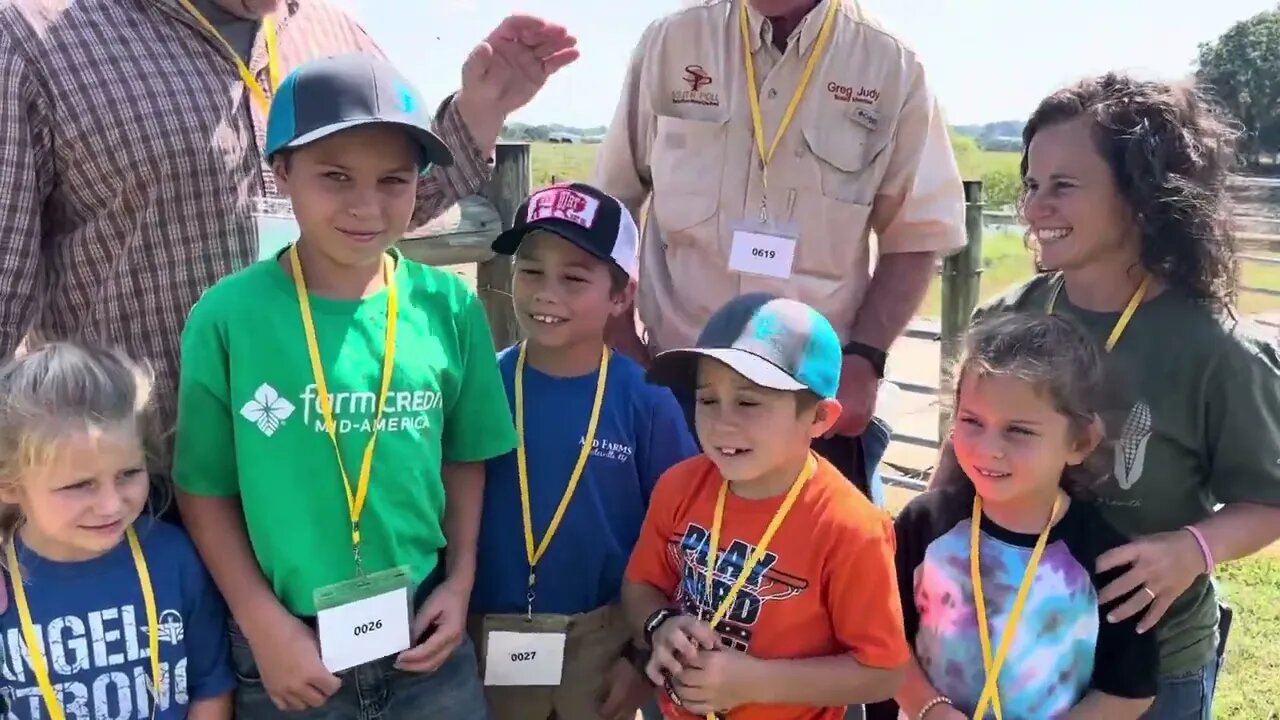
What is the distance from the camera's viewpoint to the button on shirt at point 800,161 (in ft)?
9.09

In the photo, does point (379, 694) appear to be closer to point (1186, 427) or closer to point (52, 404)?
point (52, 404)

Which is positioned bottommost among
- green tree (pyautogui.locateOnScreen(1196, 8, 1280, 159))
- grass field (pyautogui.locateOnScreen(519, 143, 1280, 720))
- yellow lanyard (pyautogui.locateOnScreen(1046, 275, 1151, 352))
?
grass field (pyautogui.locateOnScreen(519, 143, 1280, 720))

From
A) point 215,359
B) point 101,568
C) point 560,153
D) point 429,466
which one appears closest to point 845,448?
point 429,466

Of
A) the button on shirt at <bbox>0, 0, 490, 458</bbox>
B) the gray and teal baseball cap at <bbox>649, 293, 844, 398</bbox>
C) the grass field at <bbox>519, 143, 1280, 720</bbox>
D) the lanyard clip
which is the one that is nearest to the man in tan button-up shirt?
the grass field at <bbox>519, 143, 1280, 720</bbox>

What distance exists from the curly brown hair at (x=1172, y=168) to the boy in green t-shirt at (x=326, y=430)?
1453 mm

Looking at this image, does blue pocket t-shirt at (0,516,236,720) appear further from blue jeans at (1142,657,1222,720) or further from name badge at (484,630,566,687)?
blue jeans at (1142,657,1222,720)

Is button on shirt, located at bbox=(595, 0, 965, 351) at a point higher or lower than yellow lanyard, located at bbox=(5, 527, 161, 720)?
higher

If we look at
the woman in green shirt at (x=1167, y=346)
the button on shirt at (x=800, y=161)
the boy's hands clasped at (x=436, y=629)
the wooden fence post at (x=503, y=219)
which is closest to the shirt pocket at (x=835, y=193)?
the button on shirt at (x=800, y=161)

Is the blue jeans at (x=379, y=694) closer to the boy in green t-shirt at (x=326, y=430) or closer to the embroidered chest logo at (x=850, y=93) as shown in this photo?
the boy in green t-shirt at (x=326, y=430)

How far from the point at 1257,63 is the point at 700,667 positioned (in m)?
18.6

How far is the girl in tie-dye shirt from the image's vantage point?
1.96 meters

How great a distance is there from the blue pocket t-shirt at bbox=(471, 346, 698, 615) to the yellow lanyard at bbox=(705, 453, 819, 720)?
1.12ft

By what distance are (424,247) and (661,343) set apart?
1.33 m

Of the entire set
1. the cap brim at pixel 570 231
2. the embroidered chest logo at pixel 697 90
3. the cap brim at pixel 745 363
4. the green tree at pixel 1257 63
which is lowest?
the cap brim at pixel 745 363
